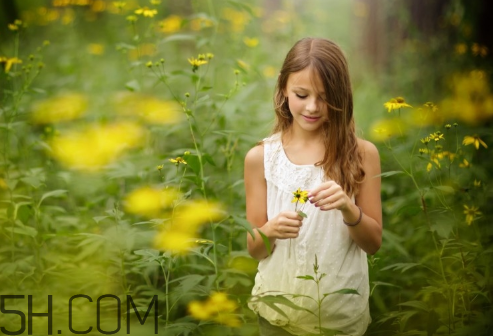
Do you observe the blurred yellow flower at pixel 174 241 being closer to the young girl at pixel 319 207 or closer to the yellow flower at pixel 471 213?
the young girl at pixel 319 207

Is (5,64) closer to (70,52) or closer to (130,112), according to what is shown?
(130,112)

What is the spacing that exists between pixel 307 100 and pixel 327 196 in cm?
27

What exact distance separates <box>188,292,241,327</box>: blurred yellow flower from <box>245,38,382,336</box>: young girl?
90 millimetres

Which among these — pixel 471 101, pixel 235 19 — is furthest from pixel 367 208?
pixel 235 19

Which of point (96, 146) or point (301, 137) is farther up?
point (301, 137)

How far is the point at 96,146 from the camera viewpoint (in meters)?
2.30

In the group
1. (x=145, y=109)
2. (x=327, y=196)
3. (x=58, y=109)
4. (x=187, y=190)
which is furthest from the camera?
(x=58, y=109)

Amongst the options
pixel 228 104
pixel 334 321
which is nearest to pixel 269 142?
pixel 334 321

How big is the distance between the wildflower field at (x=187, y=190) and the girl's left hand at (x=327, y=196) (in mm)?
155

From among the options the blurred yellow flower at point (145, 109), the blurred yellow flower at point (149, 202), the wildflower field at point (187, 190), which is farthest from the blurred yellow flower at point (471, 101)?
the blurred yellow flower at point (149, 202)

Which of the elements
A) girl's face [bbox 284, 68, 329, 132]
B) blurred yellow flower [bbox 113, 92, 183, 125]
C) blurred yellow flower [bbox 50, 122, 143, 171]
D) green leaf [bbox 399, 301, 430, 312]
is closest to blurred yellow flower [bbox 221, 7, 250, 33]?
blurred yellow flower [bbox 113, 92, 183, 125]

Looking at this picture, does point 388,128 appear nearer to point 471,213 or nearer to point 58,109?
point 471,213

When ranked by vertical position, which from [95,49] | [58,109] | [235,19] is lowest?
[58,109]

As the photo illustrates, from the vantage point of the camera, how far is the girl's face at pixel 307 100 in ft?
4.96
